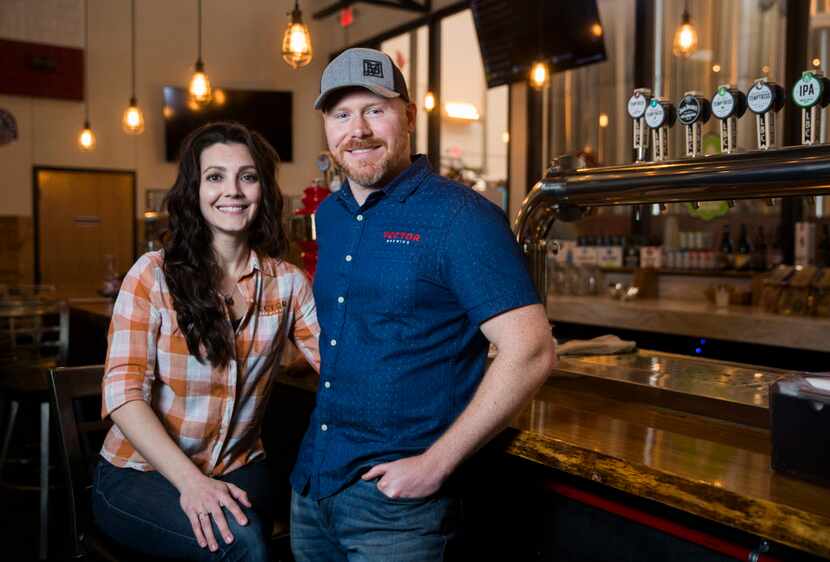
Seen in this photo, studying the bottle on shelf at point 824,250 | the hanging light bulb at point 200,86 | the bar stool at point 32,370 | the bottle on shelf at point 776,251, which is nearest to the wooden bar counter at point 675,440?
the bar stool at point 32,370

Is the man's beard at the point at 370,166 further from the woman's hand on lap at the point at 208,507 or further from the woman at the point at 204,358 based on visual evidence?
the woman's hand on lap at the point at 208,507

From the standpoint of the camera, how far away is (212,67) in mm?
8688

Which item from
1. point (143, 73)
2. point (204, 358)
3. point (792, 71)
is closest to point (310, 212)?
point (204, 358)

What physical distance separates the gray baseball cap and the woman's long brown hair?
44 cm

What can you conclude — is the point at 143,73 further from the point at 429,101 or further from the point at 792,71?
the point at 792,71

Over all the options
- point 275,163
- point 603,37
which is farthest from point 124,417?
point 603,37

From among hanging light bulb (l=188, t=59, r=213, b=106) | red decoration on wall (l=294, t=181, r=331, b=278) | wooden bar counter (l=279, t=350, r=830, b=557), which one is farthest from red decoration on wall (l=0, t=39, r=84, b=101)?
wooden bar counter (l=279, t=350, r=830, b=557)

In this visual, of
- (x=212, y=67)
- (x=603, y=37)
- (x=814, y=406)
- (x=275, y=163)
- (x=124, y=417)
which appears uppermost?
(x=212, y=67)

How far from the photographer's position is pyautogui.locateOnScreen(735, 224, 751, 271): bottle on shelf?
4652 millimetres

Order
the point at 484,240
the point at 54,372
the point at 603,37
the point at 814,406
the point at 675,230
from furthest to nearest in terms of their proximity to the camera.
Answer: the point at 603,37 → the point at 675,230 → the point at 54,372 → the point at 484,240 → the point at 814,406

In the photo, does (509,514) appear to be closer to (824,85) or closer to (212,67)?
(824,85)

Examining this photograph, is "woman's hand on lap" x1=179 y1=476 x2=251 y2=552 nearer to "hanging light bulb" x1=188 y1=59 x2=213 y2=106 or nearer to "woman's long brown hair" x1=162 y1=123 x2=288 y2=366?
"woman's long brown hair" x1=162 y1=123 x2=288 y2=366

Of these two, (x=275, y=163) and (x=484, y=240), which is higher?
(x=275, y=163)

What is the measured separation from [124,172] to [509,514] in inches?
299
